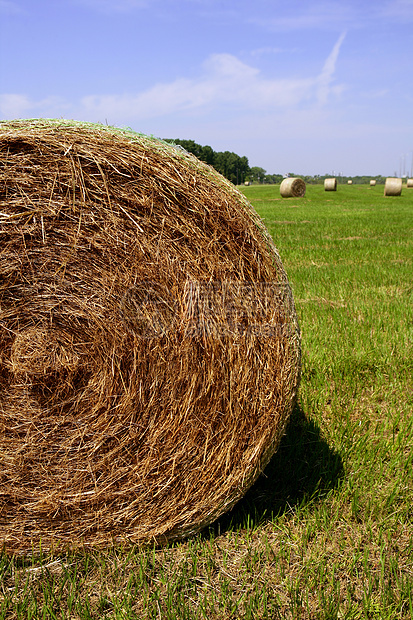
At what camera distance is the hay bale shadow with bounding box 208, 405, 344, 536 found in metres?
2.71

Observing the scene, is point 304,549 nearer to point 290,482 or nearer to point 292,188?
point 290,482

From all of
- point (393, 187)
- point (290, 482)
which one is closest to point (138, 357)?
point (290, 482)

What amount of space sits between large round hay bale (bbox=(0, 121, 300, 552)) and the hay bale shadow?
25 cm

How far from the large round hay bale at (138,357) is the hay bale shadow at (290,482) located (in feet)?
0.83

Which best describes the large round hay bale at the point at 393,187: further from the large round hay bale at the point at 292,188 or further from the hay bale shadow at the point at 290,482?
the hay bale shadow at the point at 290,482

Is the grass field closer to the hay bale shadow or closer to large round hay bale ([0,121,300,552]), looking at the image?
the hay bale shadow

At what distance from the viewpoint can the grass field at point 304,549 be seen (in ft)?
6.98

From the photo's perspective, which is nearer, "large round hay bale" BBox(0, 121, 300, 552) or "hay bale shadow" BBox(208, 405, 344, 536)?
"large round hay bale" BBox(0, 121, 300, 552)

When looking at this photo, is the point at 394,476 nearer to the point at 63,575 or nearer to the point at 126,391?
the point at 126,391

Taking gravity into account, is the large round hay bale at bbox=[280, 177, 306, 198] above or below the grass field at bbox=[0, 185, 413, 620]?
above

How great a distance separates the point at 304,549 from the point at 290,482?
20.7 inches

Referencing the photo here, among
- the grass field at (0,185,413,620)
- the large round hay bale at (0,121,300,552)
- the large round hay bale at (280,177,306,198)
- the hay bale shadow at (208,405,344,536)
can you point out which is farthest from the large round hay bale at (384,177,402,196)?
the large round hay bale at (0,121,300,552)

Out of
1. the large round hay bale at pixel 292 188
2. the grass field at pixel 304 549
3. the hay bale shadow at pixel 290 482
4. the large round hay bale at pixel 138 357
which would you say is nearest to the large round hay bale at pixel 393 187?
the large round hay bale at pixel 292 188

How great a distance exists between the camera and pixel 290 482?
9.67 feet
